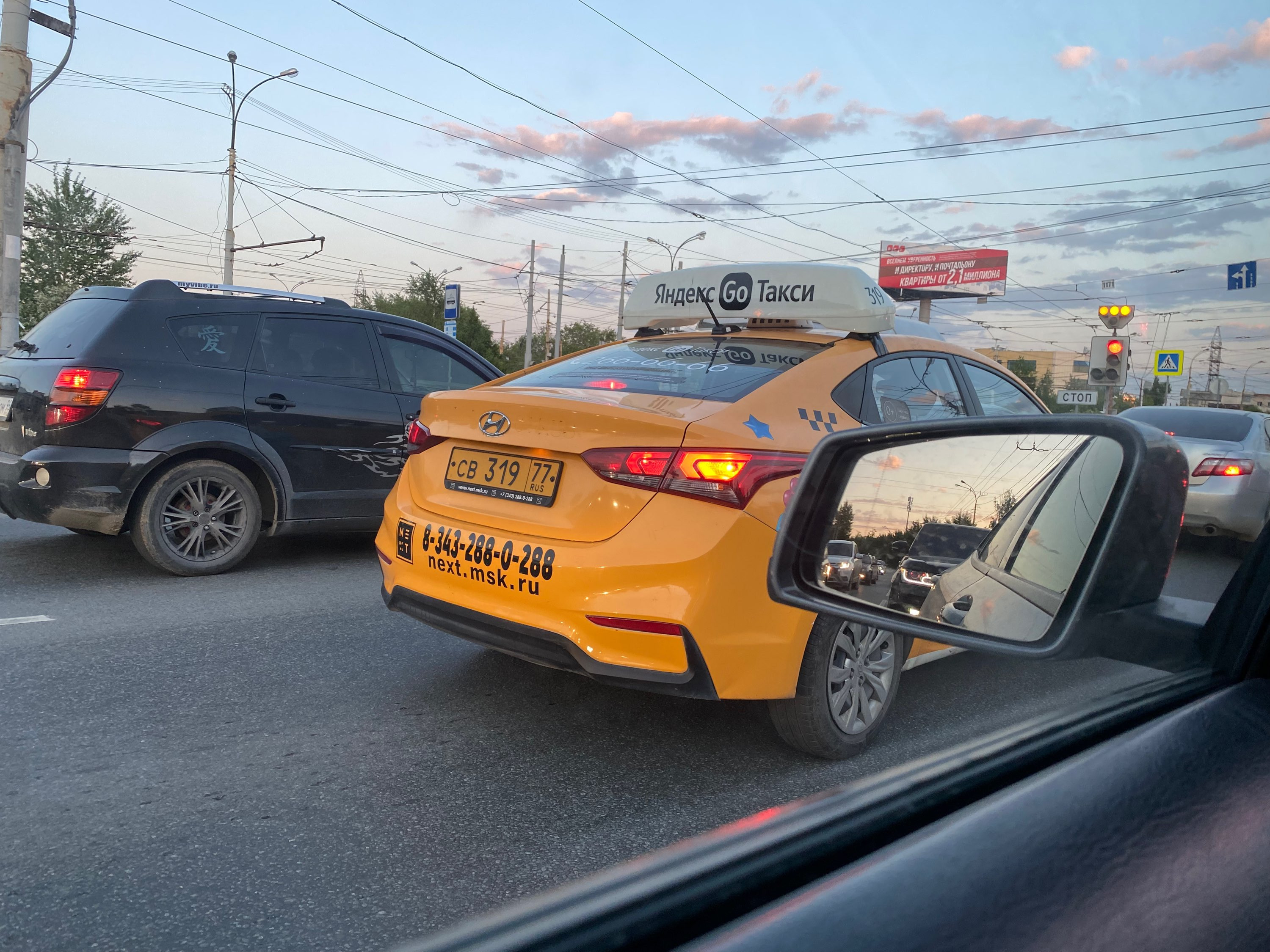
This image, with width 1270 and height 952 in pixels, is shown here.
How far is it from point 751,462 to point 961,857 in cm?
210

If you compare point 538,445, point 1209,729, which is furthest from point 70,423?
point 1209,729

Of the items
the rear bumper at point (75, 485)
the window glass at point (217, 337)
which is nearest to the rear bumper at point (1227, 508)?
the rear bumper at point (75, 485)

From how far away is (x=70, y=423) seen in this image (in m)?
5.27

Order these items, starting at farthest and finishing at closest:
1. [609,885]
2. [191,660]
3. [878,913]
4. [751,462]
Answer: [191,660], [751,462], [609,885], [878,913]

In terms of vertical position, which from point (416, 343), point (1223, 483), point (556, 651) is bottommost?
point (556, 651)

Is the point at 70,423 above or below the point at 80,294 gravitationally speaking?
below

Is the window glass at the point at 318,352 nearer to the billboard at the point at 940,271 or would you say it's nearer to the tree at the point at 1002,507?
the tree at the point at 1002,507

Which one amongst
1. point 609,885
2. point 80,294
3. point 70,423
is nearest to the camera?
point 609,885

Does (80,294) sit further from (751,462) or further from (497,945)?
(497,945)

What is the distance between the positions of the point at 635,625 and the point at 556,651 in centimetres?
29

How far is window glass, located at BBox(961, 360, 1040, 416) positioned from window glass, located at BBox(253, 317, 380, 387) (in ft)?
13.5

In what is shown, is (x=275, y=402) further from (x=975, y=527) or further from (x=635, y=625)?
A: (x=975, y=527)

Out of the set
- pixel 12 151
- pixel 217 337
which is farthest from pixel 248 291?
pixel 12 151

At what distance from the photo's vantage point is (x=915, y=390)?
3.63m
